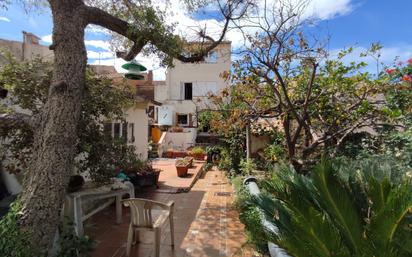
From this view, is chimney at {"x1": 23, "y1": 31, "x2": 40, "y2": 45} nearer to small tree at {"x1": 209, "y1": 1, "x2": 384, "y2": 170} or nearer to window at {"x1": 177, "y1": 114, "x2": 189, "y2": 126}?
small tree at {"x1": 209, "y1": 1, "x2": 384, "y2": 170}

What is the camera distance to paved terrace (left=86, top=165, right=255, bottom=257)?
5.16 metres

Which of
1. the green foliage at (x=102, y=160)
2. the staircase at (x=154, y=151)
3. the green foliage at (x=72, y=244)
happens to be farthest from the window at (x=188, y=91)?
the green foliage at (x=72, y=244)

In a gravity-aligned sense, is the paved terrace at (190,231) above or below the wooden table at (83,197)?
below

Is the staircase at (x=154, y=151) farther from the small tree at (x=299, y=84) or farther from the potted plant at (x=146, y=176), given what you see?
the small tree at (x=299, y=84)

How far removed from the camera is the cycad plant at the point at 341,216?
237 centimetres

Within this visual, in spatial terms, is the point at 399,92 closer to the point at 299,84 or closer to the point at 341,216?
the point at 299,84

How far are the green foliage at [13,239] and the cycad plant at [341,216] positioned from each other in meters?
2.87

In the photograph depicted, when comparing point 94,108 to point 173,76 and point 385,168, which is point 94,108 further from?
point 173,76

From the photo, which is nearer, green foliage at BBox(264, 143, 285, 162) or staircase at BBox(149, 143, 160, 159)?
green foliage at BBox(264, 143, 285, 162)

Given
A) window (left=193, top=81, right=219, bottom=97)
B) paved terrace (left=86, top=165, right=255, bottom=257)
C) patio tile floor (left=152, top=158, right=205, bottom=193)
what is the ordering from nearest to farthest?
paved terrace (left=86, top=165, right=255, bottom=257) → patio tile floor (left=152, top=158, right=205, bottom=193) → window (left=193, top=81, right=219, bottom=97)

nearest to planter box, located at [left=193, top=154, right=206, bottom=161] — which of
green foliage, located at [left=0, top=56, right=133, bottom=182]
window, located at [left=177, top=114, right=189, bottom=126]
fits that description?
window, located at [left=177, top=114, right=189, bottom=126]

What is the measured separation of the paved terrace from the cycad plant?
6.81ft

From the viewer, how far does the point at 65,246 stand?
405 centimetres

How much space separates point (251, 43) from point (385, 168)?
380 centimetres
